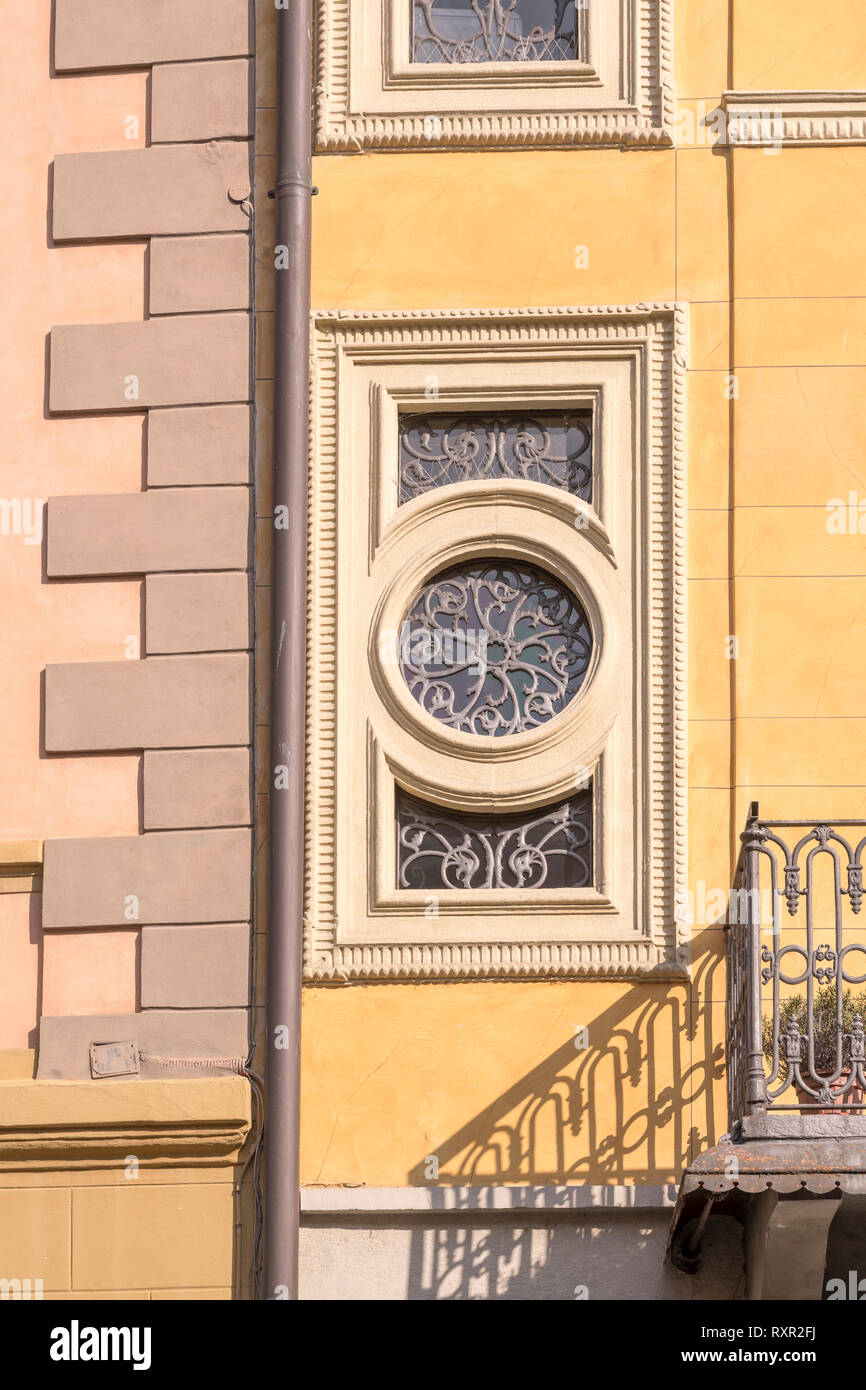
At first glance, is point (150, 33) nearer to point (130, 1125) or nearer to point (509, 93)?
point (509, 93)

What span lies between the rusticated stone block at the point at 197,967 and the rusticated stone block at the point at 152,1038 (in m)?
0.04

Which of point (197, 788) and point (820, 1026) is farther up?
point (197, 788)

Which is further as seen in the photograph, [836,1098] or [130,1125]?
[130,1125]

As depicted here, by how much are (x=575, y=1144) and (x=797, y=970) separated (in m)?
1.15

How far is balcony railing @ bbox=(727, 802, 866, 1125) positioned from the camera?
31.9 ft

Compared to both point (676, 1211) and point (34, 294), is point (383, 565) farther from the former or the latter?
point (676, 1211)

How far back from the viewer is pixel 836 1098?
9.76 m

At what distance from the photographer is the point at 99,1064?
10.7m

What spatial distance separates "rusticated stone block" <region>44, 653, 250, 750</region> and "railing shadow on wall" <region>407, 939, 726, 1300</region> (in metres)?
1.96

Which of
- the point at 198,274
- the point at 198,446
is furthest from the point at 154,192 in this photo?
the point at 198,446

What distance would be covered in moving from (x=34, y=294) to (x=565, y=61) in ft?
8.69

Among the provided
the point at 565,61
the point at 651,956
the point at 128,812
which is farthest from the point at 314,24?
the point at 651,956

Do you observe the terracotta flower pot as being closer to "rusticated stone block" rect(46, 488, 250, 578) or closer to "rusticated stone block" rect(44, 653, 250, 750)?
"rusticated stone block" rect(44, 653, 250, 750)

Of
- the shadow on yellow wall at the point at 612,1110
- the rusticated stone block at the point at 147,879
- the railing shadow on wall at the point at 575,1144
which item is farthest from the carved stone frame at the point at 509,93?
the shadow on yellow wall at the point at 612,1110
